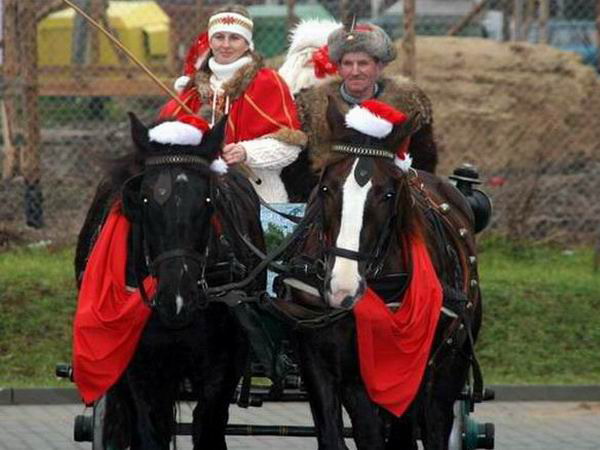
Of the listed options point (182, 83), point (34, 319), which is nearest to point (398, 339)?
point (182, 83)

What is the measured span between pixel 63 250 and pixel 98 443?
690cm

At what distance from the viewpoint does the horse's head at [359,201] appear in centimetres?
873

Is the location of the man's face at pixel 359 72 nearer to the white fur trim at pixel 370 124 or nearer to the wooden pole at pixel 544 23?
the white fur trim at pixel 370 124

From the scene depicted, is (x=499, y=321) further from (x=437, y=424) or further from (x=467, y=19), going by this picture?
(x=437, y=424)

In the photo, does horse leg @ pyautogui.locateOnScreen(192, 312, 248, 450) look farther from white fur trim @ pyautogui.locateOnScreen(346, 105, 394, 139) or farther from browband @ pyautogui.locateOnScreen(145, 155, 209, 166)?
white fur trim @ pyautogui.locateOnScreen(346, 105, 394, 139)

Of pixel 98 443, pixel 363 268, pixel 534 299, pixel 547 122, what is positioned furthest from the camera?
pixel 547 122

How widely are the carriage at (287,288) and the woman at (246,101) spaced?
0.31 m

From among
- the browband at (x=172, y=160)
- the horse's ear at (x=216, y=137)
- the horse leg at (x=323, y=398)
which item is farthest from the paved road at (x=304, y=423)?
the browband at (x=172, y=160)

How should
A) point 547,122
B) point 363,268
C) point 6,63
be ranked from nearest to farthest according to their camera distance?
point 363,268 → point 6,63 → point 547,122

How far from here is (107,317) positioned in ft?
30.3

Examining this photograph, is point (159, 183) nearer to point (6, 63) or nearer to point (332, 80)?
point (332, 80)

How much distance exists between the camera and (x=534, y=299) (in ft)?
51.9

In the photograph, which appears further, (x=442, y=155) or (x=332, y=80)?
(x=442, y=155)

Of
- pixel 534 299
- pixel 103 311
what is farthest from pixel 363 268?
pixel 534 299
